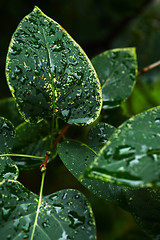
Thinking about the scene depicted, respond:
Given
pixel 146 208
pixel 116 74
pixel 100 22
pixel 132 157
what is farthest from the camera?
pixel 100 22

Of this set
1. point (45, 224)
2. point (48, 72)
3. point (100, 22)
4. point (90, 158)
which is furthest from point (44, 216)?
point (100, 22)

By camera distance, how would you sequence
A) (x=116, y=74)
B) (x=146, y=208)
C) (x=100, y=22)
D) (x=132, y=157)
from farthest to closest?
(x=100, y=22), (x=116, y=74), (x=146, y=208), (x=132, y=157)

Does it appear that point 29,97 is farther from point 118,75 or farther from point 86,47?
point 86,47

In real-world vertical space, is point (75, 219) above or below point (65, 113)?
below

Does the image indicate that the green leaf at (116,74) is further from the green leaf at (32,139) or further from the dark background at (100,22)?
the dark background at (100,22)

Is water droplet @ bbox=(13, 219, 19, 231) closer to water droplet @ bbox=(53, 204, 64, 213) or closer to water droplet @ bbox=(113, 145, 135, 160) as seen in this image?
water droplet @ bbox=(53, 204, 64, 213)

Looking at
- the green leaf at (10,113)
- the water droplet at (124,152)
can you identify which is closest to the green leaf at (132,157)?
the water droplet at (124,152)

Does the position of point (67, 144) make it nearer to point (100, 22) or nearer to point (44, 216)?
point (44, 216)

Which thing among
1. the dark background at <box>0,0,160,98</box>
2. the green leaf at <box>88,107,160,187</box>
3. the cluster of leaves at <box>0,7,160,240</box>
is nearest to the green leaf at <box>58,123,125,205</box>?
the cluster of leaves at <box>0,7,160,240</box>
